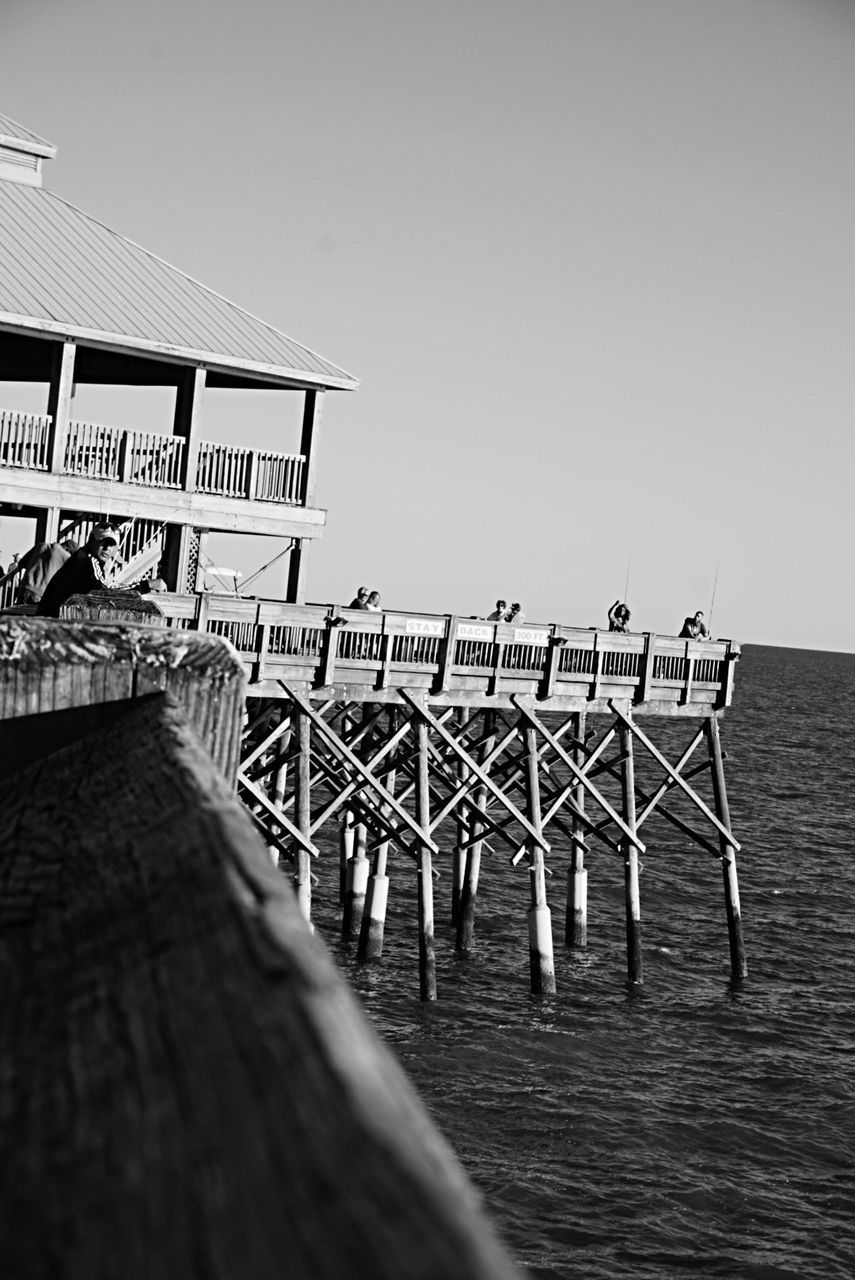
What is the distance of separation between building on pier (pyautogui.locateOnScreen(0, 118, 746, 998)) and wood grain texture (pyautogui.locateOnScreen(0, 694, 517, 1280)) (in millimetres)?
15793

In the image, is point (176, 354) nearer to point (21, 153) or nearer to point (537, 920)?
point (21, 153)

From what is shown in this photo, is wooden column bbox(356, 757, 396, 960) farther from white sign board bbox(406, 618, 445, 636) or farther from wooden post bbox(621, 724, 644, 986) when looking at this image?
wooden post bbox(621, 724, 644, 986)

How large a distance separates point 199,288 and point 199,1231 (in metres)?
25.1

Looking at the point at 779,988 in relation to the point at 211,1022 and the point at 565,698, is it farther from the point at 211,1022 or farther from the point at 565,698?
the point at 211,1022

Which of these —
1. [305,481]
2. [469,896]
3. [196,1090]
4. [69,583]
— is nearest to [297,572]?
[305,481]

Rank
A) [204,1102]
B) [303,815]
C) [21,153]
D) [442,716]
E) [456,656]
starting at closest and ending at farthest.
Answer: [204,1102] → [303,815] → [456,656] → [442,716] → [21,153]

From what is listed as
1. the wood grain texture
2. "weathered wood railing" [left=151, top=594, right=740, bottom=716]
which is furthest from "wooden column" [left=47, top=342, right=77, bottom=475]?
the wood grain texture

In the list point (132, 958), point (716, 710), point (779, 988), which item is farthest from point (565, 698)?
point (132, 958)

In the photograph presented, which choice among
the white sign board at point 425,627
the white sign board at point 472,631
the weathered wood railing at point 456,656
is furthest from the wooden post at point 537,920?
the white sign board at point 425,627

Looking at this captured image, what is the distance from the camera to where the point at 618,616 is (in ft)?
82.5

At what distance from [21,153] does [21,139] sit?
35 centimetres

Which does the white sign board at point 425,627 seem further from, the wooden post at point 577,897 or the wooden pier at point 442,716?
the wooden post at point 577,897

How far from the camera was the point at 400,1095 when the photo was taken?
809 millimetres

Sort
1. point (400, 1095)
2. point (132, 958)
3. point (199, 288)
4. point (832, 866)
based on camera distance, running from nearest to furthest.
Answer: point (400, 1095)
point (132, 958)
point (199, 288)
point (832, 866)
